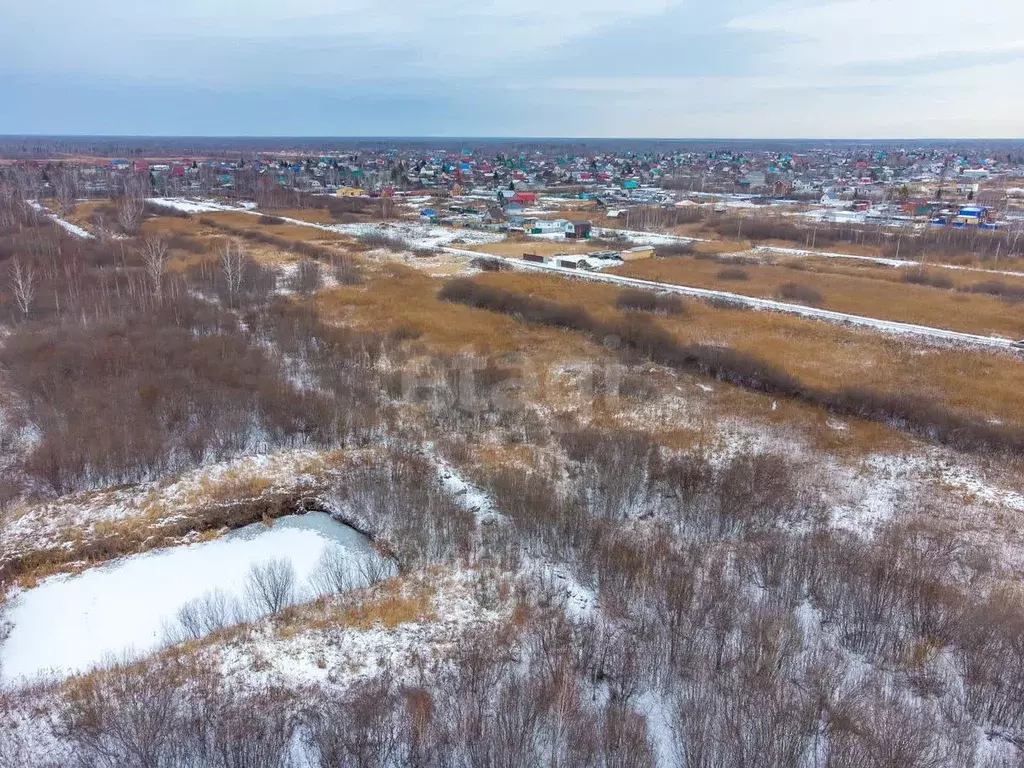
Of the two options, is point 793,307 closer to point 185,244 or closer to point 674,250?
point 674,250

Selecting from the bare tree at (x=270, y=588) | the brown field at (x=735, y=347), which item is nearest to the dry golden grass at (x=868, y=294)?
the brown field at (x=735, y=347)

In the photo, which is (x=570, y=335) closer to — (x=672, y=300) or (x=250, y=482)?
(x=672, y=300)

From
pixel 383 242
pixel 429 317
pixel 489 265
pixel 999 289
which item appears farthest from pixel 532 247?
pixel 999 289

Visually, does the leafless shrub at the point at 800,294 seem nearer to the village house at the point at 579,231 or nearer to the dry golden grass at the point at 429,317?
the dry golden grass at the point at 429,317

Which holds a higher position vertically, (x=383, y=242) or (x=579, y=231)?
(x=579, y=231)

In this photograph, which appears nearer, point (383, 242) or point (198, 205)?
point (383, 242)

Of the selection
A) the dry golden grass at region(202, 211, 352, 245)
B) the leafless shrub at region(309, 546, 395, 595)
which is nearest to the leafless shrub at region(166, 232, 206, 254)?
the dry golden grass at region(202, 211, 352, 245)
